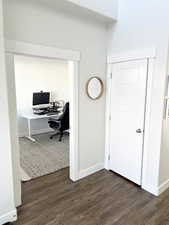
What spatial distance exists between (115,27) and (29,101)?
3581 mm

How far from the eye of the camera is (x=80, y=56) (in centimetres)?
261

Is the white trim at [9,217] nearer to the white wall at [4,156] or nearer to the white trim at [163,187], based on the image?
the white wall at [4,156]

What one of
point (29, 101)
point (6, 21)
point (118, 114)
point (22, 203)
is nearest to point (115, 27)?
point (118, 114)

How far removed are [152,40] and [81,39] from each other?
3.43 feet

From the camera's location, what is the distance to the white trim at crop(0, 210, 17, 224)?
1901 mm

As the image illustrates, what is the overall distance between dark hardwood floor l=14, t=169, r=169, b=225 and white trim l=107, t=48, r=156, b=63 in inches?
79.3

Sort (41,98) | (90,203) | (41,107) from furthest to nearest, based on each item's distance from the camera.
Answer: (41,107) → (41,98) → (90,203)

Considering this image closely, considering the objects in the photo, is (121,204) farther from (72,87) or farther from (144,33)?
(144,33)

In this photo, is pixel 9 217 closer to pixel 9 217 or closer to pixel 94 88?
pixel 9 217

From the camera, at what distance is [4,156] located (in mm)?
1844

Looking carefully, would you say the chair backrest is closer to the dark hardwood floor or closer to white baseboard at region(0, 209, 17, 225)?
the dark hardwood floor

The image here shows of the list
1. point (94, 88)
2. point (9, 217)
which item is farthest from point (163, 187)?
point (9, 217)

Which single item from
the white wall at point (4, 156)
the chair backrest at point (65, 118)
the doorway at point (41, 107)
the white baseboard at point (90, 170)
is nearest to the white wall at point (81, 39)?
the white baseboard at point (90, 170)

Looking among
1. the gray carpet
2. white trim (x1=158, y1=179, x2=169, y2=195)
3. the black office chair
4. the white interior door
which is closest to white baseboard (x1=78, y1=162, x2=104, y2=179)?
the white interior door
